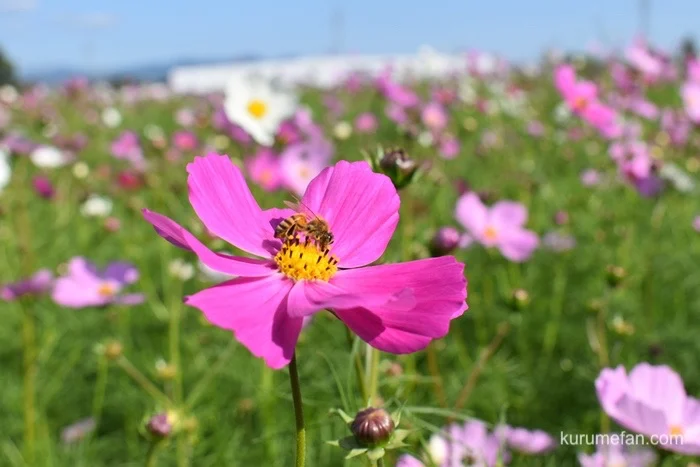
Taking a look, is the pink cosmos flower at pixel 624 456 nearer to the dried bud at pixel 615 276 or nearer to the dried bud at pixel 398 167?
the dried bud at pixel 615 276

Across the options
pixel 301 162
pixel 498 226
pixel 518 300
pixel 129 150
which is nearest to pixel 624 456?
pixel 518 300

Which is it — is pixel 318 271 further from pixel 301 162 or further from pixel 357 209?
pixel 301 162

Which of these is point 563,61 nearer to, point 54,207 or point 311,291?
point 54,207

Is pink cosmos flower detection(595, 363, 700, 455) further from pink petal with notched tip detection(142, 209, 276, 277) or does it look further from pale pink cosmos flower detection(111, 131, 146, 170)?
pale pink cosmos flower detection(111, 131, 146, 170)

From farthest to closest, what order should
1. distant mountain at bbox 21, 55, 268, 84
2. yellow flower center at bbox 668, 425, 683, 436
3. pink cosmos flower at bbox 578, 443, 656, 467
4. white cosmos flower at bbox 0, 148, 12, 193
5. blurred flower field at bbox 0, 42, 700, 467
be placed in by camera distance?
distant mountain at bbox 21, 55, 268, 84 < white cosmos flower at bbox 0, 148, 12, 193 < pink cosmos flower at bbox 578, 443, 656, 467 < yellow flower center at bbox 668, 425, 683, 436 < blurred flower field at bbox 0, 42, 700, 467

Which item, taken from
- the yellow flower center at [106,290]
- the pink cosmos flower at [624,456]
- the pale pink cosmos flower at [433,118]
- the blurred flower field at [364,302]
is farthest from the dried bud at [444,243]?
the pale pink cosmos flower at [433,118]

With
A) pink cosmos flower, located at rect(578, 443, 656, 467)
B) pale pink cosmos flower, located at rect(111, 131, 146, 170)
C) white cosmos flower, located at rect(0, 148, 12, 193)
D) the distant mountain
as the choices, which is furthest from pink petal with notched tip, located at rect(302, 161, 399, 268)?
the distant mountain
